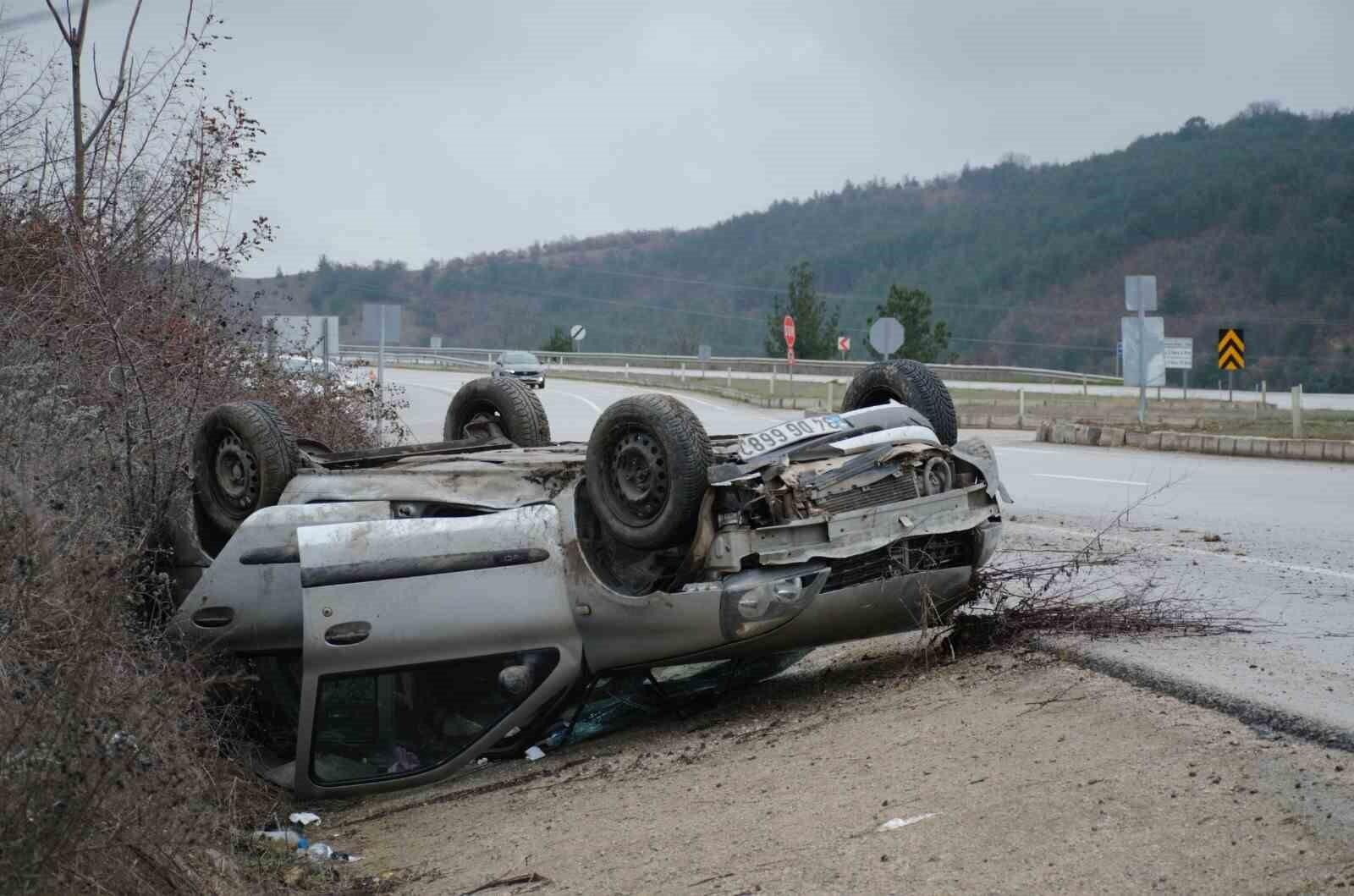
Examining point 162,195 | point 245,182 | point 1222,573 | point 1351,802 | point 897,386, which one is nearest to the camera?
point 1351,802

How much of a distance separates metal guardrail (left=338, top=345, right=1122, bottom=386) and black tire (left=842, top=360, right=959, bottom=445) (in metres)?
33.8

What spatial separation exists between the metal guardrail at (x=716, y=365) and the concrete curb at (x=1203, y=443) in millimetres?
17256

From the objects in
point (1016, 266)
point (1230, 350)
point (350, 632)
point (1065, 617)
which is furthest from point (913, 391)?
point (1016, 266)

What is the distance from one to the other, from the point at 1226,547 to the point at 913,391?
4.30 metres

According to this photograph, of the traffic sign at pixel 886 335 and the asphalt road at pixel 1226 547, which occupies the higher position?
the traffic sign at pixel 886 335

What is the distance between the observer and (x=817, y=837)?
176 inches

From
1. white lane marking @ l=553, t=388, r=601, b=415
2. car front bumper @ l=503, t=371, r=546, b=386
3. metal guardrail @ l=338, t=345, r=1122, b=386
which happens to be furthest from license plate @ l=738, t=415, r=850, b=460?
car front bumper @ l=503, t=371, r=546, b=386

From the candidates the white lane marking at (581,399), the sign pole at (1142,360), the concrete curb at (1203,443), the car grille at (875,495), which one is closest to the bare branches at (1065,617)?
the car grille at (875,495)

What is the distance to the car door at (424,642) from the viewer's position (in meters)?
5.91

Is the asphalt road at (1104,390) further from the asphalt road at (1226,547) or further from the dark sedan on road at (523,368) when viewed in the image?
the asphalt road at (1226,547)

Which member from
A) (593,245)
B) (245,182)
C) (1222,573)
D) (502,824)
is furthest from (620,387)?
(593,245)

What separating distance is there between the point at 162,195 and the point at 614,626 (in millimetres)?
7419

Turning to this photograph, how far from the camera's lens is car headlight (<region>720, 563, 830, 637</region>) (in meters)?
5.74

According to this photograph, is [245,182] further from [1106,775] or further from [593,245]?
[593,245]
